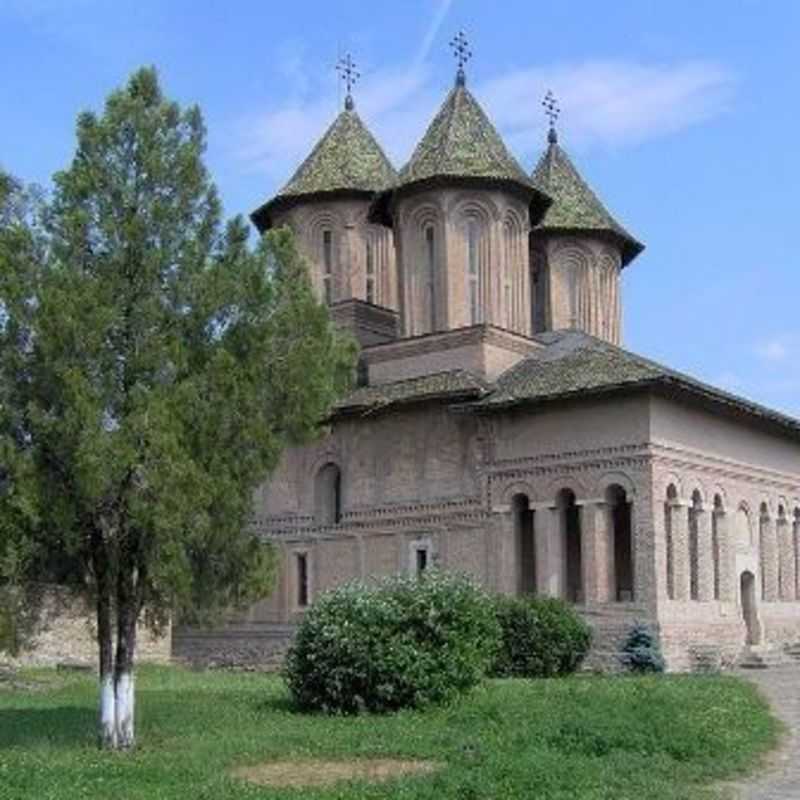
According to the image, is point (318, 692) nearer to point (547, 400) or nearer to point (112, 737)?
point (112, 737)

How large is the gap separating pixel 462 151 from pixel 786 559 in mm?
12657

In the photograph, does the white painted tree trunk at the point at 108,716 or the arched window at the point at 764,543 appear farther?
the arched window at the point at 764,543

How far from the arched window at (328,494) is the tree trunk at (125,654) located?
17797 mm

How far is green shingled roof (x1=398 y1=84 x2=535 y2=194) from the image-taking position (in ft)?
105

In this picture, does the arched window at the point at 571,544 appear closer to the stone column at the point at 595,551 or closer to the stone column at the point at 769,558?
the stone column at the point at 595,551

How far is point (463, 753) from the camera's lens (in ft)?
43.8

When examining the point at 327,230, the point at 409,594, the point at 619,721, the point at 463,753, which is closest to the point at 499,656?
the point at 409,594

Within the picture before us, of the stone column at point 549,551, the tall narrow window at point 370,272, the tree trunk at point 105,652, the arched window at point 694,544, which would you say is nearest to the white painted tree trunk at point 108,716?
the tree trunk at point 105,652

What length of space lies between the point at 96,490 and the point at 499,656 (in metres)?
12.4

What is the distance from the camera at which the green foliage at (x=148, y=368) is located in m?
13.7

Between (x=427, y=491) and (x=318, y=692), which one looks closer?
(x=318, y=692)

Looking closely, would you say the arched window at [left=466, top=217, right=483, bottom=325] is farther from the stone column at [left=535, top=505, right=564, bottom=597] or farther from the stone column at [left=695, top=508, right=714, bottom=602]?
the stone column at [left=695, top=508, right=714, bottom=602]

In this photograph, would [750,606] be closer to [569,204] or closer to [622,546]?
[622,546]

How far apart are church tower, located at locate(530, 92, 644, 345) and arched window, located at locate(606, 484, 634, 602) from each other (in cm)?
869
